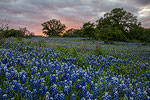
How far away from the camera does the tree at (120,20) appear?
101ft

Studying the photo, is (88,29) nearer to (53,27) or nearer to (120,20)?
(120,20)

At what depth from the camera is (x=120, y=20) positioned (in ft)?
103

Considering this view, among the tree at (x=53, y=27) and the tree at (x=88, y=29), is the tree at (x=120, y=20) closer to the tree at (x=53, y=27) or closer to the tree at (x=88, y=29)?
the tree at (x=88, y=29)

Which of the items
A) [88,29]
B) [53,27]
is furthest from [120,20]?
[53,27]

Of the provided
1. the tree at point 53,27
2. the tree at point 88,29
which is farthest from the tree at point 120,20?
the tree at point 53,27

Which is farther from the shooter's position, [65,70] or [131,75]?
[131,75]

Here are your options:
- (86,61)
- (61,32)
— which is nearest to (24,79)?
(86,61)

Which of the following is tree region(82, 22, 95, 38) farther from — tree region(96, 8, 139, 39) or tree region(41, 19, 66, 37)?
tree region(41, 19, 66, 37)

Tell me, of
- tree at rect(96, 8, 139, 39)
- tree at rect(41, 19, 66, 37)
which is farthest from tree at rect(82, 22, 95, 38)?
tree at rect(41, 19, 66, 37)

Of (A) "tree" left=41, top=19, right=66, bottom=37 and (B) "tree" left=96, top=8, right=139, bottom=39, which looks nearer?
(B) "tree" left=96, top=8, right=139, bottom=39

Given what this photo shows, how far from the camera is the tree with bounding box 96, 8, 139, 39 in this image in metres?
30.9

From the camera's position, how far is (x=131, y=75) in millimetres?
5699

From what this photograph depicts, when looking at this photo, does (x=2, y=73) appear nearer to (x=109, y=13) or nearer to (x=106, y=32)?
(x=106, y=32)

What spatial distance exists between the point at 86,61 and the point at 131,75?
1.94 meters
